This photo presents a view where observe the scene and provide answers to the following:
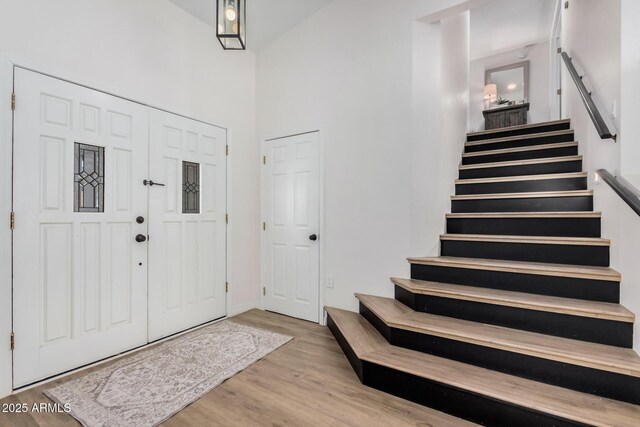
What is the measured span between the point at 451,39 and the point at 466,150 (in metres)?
1.44

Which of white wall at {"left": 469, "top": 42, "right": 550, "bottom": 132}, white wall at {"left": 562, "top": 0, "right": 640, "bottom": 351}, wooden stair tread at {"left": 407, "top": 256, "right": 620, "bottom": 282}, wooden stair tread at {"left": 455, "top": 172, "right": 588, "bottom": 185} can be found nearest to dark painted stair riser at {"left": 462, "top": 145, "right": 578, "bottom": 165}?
white wall at {"left": 562, "top": 0, "right": 640, "bottom": 351}

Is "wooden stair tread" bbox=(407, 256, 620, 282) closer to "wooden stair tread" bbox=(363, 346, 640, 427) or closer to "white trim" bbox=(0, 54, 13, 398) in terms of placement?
"wooden stair tread" bbox=(363, 346, 640, 427)

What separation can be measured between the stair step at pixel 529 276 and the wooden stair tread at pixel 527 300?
0.04m

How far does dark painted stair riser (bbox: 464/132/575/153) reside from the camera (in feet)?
11.2

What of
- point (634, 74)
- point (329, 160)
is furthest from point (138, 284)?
point (634, 74)

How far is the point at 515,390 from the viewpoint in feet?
5.24

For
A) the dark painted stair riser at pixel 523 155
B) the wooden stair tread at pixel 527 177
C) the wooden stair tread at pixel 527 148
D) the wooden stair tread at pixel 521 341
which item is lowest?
the wooden stair tread at pixel 521 341

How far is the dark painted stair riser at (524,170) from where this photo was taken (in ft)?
9.60

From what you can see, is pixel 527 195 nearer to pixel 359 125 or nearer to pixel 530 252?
pixel 530 252

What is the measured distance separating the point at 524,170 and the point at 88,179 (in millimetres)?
4150

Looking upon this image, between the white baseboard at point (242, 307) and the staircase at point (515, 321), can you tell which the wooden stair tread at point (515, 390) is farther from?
the white baseboard at point (242, 307)

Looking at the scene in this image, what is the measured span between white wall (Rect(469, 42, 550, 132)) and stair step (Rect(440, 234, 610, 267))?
15.7 ft

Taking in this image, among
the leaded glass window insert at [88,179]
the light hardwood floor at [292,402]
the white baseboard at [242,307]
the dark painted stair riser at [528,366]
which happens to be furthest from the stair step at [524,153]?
the leaded glass window insert at [88,179]

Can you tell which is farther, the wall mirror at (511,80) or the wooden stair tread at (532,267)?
the wall mirror at (511,80)
